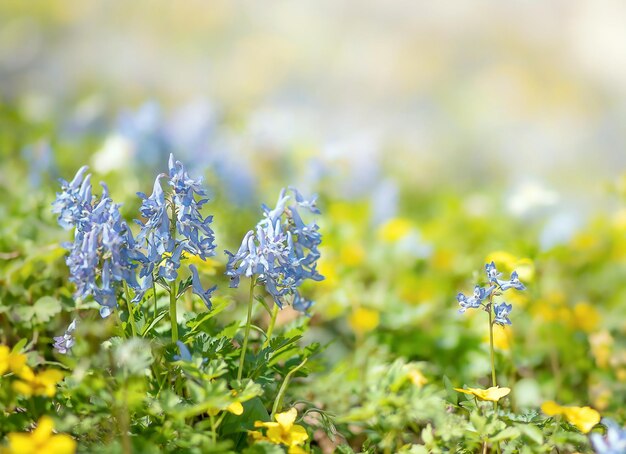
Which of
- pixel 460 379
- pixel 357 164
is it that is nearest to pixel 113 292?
pixel 460 379

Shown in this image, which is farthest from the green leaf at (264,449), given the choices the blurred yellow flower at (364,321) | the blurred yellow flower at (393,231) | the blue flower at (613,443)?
the blurred yellow flower at (393,231)

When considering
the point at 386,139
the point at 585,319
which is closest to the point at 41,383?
the point at 585,319

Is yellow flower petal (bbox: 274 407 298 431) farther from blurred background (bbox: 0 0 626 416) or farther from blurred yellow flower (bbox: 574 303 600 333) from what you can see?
blurred yellow flower (bbox: 574 303 600 333)

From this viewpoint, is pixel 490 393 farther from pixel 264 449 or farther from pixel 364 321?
pixel 364 321

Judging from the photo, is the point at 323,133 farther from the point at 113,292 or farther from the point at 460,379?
the point at 113,292

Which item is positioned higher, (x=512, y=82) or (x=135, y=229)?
(x=512, y=82)

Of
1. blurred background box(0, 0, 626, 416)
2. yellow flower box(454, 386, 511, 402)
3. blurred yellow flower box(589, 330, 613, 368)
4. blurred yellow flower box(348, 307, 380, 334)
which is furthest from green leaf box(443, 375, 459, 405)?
blurred yellow flower box(589, 330, 613, 368)
